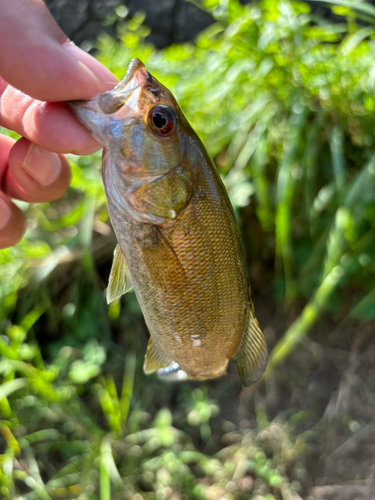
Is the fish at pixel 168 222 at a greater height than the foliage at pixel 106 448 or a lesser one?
greater

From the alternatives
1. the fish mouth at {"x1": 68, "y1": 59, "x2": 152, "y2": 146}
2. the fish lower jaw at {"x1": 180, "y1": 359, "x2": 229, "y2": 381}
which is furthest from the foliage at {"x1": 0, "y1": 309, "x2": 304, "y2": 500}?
the fish mouth at {"x1": 68, "y1": 59, "x2": 152, "y2": 146}

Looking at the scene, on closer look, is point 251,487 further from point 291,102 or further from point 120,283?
point 291,102

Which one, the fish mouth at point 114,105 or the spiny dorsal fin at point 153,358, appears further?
the spiny dorsal fin at point 153,358

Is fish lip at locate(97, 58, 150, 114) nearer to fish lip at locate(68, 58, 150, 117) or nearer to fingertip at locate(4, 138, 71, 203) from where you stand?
fish lip at locate(68, 58, 150, 117)

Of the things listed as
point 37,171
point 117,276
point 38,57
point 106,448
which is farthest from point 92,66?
point 106,448

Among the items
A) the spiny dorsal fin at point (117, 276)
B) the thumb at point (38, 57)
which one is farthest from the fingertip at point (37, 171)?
the spiny dorsal fin at point (117, 276)

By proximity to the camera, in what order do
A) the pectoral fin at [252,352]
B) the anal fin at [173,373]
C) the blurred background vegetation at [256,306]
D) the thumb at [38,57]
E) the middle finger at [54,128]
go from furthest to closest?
the blurred background vegetation at [256,306], the anal fin at [173,373], the pectoral fin at [252,352], the middle finger at [54,128], the thumb at [38,57]

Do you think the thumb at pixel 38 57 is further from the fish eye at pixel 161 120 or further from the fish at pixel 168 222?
the fish eye at pixel 161 120
